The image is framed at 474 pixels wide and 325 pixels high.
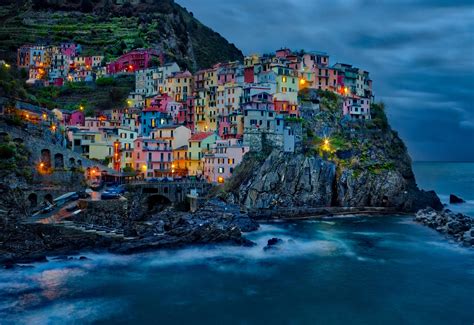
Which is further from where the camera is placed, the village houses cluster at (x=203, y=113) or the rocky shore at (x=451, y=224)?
the village houses cluster at (x=203, y=113)

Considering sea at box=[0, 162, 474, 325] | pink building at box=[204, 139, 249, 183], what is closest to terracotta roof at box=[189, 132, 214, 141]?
pink building at box=[204, 139, 249, 183]

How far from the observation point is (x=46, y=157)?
56.8m

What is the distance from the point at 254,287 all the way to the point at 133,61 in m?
80.6

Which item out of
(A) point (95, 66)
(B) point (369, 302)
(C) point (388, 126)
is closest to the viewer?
(B) point (369, 302)

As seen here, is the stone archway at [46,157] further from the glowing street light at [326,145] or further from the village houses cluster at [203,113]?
the glowing street light at [326,145]

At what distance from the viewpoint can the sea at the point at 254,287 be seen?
2867 centimetres

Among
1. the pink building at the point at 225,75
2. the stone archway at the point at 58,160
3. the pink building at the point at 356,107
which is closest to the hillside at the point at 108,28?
the pink building at the point at 225,75

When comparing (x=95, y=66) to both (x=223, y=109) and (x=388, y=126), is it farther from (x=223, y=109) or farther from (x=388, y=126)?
(x=388, y=126)

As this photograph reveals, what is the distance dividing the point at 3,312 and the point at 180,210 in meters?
34.9

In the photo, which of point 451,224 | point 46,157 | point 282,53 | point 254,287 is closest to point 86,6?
point 282,53

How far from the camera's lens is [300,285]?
35.0m

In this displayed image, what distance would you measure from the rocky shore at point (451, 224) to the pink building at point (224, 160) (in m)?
23.9

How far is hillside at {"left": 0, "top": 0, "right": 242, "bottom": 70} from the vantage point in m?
121

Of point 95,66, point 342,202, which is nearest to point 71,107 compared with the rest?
point 95,66
